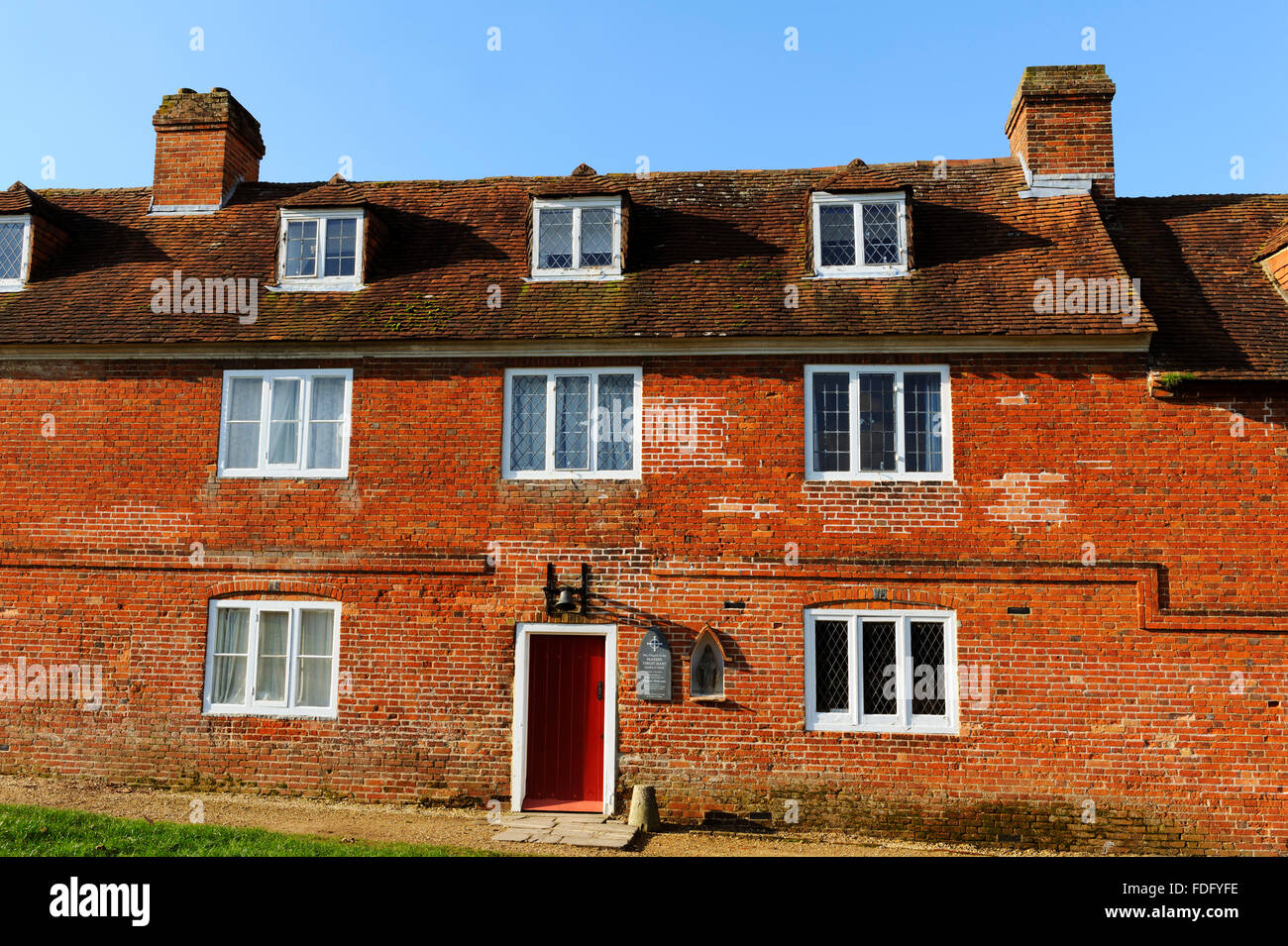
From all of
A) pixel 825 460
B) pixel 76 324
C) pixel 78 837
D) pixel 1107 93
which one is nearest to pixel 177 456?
pixel 76 324

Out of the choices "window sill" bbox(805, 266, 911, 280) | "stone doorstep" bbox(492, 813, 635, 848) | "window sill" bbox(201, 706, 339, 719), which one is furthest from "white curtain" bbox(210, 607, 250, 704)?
"window sill" bbox(805, 266, 911, 280)

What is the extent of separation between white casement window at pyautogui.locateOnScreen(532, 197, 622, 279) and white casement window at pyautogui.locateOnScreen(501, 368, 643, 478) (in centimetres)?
174

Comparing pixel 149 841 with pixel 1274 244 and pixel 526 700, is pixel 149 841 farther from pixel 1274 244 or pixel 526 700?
pixel 1274 244

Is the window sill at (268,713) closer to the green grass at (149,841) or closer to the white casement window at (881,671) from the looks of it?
the green grass at (149,841)

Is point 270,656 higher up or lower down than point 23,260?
lower down

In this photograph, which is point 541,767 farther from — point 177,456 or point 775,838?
point 177,456

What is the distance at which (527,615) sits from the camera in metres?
11.5

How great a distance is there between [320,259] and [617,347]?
470 cm

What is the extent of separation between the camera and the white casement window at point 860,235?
1245 cm

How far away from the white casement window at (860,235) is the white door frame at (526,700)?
18.6 feet

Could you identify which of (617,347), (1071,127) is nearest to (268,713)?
(617,347)

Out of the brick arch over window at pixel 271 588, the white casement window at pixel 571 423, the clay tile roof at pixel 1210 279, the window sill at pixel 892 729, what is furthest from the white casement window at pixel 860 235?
the brick arch over window at pixel 271 588

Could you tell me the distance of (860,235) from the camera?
12508 millimetres
